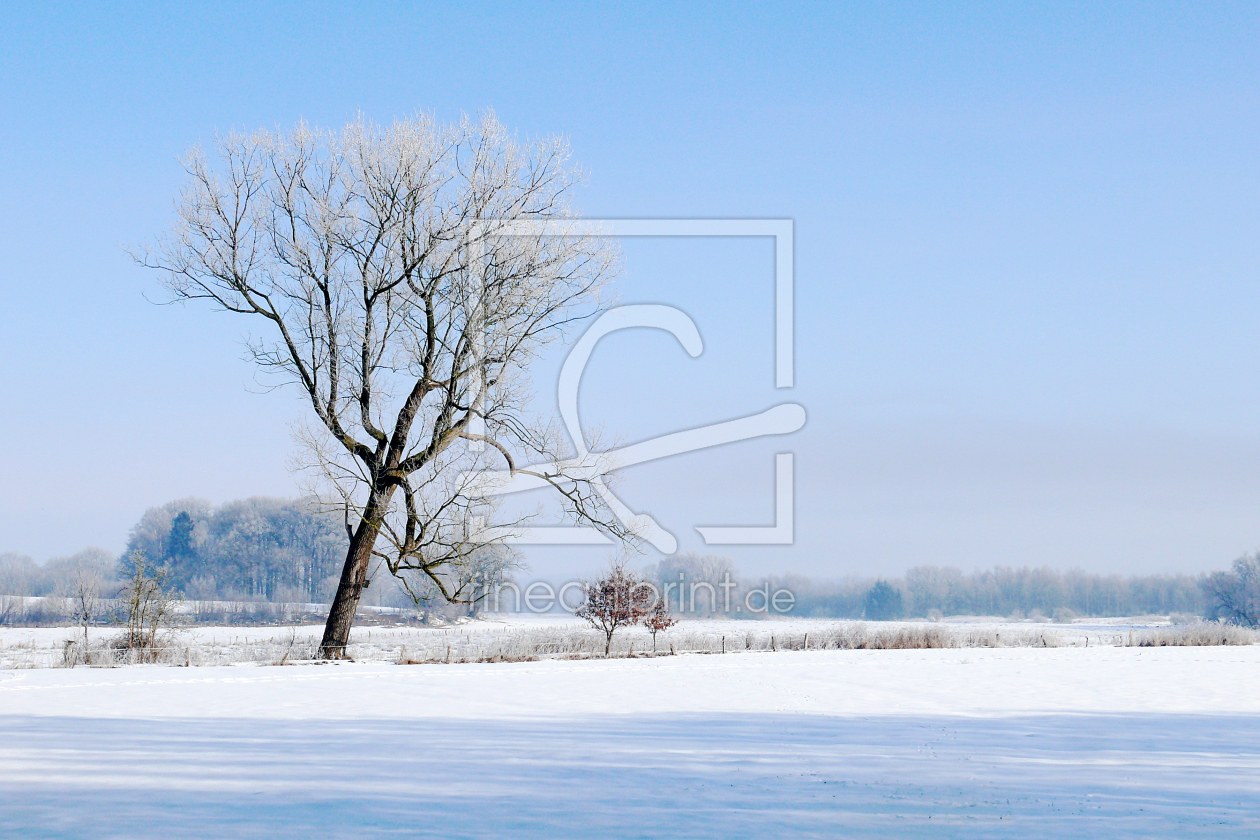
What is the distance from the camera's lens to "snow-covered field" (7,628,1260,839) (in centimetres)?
603

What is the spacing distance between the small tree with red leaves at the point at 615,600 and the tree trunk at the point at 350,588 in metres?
10.6

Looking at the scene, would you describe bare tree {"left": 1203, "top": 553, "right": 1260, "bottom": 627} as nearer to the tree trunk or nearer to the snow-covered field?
the snow-covered field

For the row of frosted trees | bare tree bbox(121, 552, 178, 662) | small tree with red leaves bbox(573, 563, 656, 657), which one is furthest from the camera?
the row of frosted trees

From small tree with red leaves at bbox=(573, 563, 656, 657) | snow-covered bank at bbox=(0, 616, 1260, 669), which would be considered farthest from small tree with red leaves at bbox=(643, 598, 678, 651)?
snow-covered bank at bbox=(0, 616, 1260, 669)

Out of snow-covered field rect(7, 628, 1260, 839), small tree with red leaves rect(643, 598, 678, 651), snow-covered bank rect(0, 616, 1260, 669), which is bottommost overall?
snow-covered bank rect(0, 616, 1260, 669)

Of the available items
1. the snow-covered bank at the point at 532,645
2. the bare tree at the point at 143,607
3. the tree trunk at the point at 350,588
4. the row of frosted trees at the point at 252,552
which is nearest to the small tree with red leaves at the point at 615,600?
the snow-covered bank at the point at 532,645

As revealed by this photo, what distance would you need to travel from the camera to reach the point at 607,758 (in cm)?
835

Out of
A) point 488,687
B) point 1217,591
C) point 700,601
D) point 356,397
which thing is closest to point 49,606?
point 700,601

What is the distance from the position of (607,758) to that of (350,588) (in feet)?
41.7

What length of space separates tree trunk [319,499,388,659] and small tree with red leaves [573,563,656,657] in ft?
34.8

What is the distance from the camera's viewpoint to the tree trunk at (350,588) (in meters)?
19.6

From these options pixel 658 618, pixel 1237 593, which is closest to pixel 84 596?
pixel 658 618

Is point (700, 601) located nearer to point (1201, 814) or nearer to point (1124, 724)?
point (1124, 724)

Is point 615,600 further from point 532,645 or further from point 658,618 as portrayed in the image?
point 532,645
